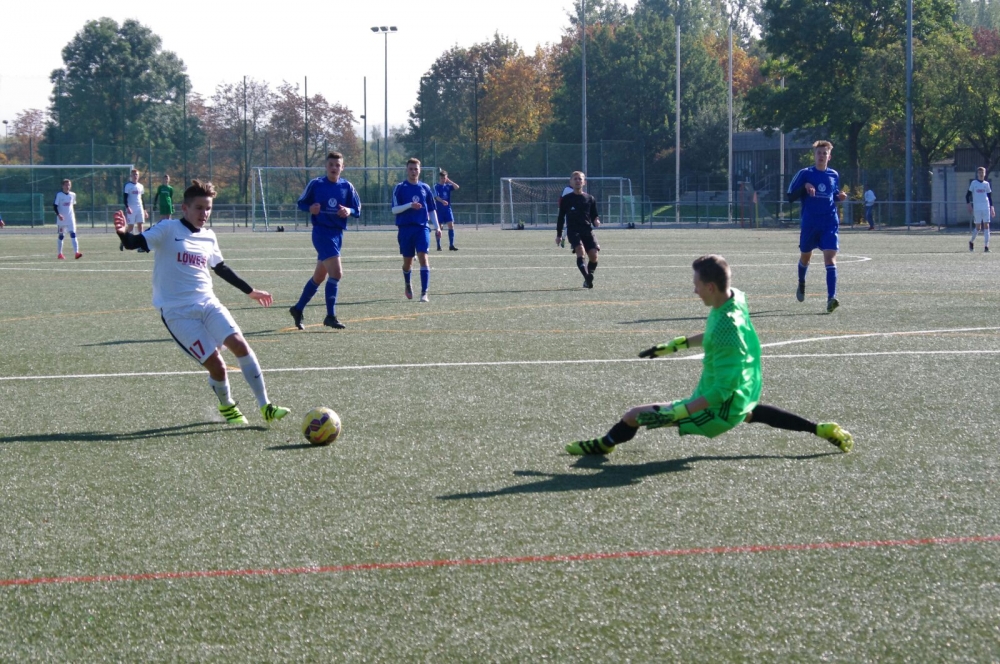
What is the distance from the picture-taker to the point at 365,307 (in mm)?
16328

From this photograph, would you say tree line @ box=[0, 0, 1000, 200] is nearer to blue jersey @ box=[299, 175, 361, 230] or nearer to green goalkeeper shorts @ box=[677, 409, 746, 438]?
blue jersey @ box=[299, 175, 361, 230]

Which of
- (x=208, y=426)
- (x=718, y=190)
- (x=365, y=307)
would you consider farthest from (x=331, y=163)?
(x=718, y=190)

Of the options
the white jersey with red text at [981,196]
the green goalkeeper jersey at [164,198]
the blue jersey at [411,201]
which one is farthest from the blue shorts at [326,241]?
the green goalkeeper jersey at [164,198]

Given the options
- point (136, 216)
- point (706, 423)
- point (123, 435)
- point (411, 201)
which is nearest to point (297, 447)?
point (123, 435)

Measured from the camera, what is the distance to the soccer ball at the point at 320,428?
7.06m

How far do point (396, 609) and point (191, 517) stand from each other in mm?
1608

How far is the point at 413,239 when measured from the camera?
17203 millimetres

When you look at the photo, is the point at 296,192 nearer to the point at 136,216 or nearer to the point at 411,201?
the point at 136,216

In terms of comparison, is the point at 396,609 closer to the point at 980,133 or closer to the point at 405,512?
the point at 405,512

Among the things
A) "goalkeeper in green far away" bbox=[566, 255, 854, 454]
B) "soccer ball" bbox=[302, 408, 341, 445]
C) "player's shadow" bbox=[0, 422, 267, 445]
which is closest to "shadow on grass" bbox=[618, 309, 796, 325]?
"player's shadow" bbox=[0, 422, 267, 445]

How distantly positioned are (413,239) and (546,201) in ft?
146

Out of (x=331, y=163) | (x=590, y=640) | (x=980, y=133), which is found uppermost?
(x=980, y=133)

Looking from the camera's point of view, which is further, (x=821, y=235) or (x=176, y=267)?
(x=821, y=235)

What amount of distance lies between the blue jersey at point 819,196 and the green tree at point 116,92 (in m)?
52.4
